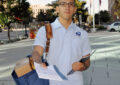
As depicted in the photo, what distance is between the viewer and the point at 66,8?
1.90 metres

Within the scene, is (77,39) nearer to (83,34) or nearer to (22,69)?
(83,34)

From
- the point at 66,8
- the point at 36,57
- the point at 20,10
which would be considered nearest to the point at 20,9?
the point at 20,10

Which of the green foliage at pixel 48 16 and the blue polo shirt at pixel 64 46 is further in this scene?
the green foliage at pixel 48 16

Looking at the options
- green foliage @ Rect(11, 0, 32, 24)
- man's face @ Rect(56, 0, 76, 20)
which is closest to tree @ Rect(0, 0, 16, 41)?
green foliage @ Rect(11, 0, 32, 24)

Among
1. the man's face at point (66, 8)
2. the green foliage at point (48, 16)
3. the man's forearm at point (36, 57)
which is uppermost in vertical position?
the man's face at point (66, 8)

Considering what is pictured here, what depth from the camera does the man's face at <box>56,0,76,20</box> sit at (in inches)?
74.8

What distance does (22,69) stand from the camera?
71.9 inches

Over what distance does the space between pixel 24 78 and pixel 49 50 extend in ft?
1.01

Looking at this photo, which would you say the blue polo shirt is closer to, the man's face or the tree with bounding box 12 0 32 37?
the man's face

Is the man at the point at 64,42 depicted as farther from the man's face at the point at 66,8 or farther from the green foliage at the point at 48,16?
the green foliage at the point at 48,16

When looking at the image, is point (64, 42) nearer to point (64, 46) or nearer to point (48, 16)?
point (64, 46)

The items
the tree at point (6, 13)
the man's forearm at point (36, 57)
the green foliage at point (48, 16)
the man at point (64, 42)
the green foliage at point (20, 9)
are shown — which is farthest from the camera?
the green foliage at point (48, 16)

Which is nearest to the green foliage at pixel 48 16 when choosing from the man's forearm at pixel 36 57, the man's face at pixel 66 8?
the man's face at pixel 66 8

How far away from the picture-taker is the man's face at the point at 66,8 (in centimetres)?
190
